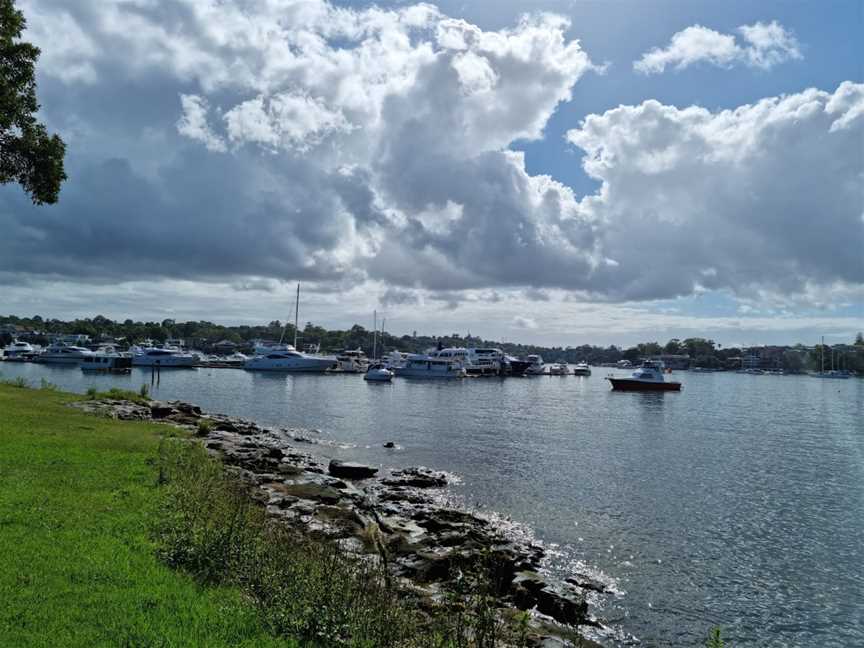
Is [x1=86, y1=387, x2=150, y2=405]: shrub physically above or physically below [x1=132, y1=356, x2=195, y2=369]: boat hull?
above

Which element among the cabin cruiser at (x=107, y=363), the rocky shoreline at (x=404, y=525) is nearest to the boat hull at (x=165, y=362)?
the cabin cruiser at (x=107, y=363)

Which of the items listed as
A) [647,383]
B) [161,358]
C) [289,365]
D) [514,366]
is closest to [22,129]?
[647,383]

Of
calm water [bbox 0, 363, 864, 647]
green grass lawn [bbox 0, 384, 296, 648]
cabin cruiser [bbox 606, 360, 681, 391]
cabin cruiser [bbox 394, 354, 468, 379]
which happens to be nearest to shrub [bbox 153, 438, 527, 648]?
green grass lawn [bbox 0, 384, 296, 648]

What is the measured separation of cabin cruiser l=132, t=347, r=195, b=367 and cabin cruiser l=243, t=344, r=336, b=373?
14.6 m

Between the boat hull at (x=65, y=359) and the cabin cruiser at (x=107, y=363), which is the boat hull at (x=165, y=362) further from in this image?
the boat hull at (x=65, y=359)

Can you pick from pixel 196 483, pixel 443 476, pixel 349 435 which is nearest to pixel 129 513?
pixel 196 483

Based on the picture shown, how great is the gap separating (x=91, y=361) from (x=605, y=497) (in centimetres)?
11910

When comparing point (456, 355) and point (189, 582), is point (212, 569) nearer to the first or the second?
point (189, 582)

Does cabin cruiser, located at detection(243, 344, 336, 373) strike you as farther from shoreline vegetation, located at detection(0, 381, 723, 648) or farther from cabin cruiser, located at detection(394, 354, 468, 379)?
shoreline vegetation, located at detection(0, 381, 723, 648)

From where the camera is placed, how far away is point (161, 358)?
12781cm

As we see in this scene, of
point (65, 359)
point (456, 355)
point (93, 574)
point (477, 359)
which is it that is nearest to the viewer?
point (93, 574)

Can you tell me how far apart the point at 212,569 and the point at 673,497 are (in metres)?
23.2

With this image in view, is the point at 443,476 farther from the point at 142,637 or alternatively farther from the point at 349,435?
the point at 142,637

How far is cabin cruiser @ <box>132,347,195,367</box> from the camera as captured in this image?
12727 cm
